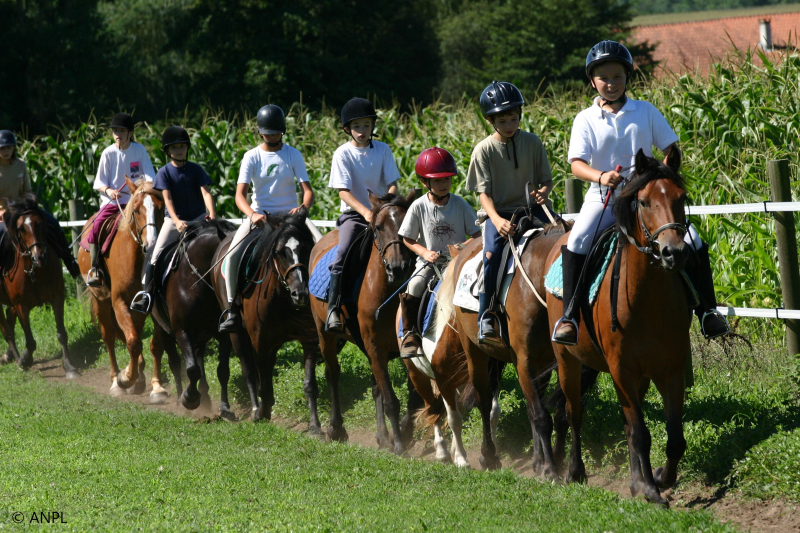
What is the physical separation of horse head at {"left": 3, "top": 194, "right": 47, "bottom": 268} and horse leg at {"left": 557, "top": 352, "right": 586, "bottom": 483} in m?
8.78

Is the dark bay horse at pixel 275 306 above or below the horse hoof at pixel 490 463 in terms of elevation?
above

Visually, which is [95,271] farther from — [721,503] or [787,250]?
[721,503]

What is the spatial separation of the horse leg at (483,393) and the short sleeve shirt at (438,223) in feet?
2.94

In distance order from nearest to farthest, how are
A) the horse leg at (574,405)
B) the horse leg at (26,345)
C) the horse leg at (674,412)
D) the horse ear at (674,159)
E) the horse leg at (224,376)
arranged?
the horse ear at (674,159) → the horse leg at (674,412) → the horse leg at (574,405) → the horse leg at (224,376) → the horse leg at (26,345)

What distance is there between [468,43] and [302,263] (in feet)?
151

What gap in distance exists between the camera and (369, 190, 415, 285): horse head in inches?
271

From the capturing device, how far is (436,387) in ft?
23.8

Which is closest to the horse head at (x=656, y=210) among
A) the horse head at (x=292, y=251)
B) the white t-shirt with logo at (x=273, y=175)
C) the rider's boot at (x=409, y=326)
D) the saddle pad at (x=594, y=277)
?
the saddle pad at (x=594, y=277)

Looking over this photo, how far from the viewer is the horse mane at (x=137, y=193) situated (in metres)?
10.1

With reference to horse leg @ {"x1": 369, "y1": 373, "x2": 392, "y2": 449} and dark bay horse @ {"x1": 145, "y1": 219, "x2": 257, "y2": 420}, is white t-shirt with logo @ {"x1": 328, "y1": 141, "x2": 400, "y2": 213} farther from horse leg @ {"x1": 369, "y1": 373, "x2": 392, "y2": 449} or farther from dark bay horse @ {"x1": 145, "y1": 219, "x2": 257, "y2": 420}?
dark bay horse @ {"x1": 145, "y1": 219, "x2": 257, "y2": 420}

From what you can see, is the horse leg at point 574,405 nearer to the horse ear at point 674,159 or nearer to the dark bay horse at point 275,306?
the horse ear at point 674,159

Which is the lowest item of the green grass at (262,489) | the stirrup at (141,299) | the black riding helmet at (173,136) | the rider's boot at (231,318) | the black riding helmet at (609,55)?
the green grass at (262,489)

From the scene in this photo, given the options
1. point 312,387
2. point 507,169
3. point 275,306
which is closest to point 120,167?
point 275,306

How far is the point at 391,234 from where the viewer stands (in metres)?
7.00
